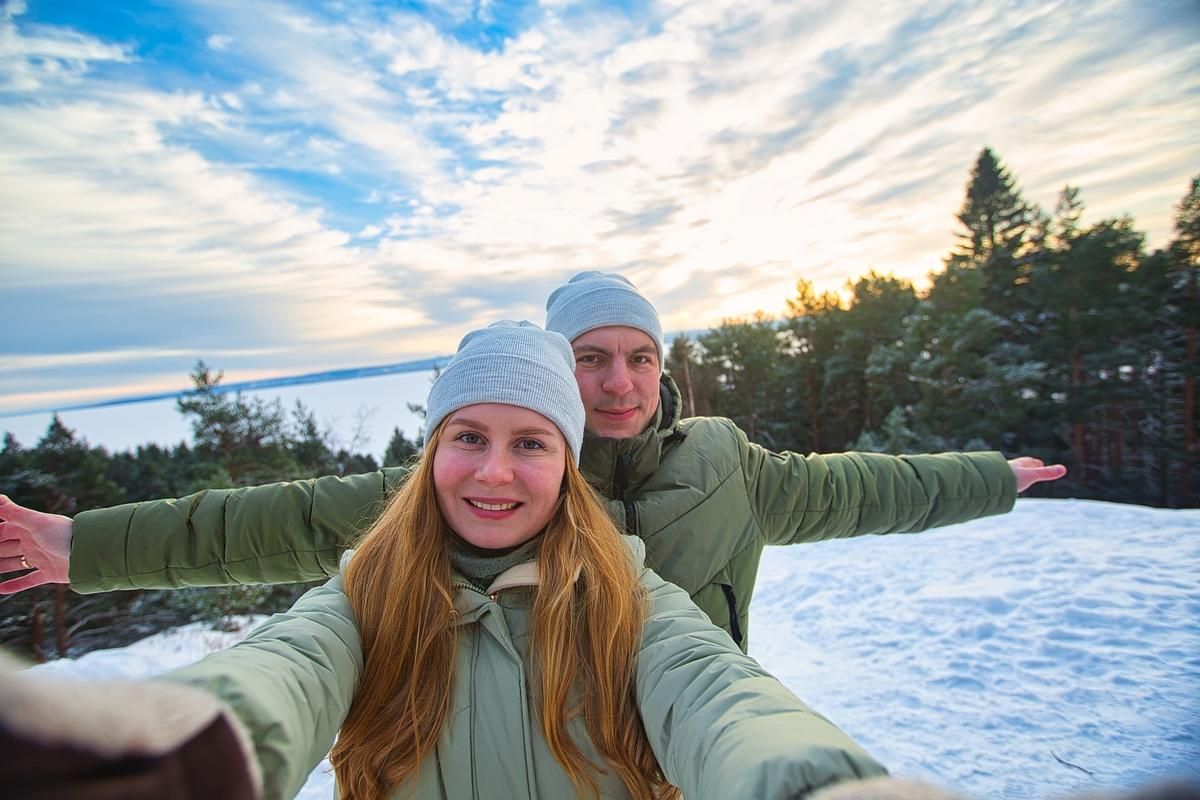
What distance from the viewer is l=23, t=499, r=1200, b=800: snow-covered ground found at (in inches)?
130

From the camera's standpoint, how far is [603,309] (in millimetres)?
2270

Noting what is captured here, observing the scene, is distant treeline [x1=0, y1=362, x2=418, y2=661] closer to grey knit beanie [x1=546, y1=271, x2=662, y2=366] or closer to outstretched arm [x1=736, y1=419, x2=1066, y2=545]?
grey knit beanie [x1=546, y1=271, x2=662, y2=366]

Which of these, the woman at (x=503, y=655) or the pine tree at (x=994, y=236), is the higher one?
the pine tree at (x=994, y=236)

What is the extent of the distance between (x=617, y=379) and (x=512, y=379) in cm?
61

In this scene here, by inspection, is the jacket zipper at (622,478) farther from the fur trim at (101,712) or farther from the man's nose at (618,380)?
the fur trim at (101,712)

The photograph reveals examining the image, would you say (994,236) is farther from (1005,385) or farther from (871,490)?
(871,490)

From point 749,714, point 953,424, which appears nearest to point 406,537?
point 749,714

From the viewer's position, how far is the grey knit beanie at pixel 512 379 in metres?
1.60

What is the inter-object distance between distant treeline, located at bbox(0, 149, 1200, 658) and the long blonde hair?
37.6 ft

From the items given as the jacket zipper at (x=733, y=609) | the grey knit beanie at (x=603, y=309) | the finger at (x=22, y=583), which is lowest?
the jacket zipper at (x=733, y=609)

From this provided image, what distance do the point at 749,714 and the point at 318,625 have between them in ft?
3.25

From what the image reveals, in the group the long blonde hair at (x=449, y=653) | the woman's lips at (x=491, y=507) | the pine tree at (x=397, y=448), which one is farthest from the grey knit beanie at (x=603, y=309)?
the pine tree at (x=397, y=448)

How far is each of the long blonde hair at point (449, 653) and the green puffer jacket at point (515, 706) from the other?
36mm

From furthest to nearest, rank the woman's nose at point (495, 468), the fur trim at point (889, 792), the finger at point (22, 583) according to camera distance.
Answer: the finger at point (22, 583) → the woman's nose at point (495, 468) → the fur trim at point (889, 792)
